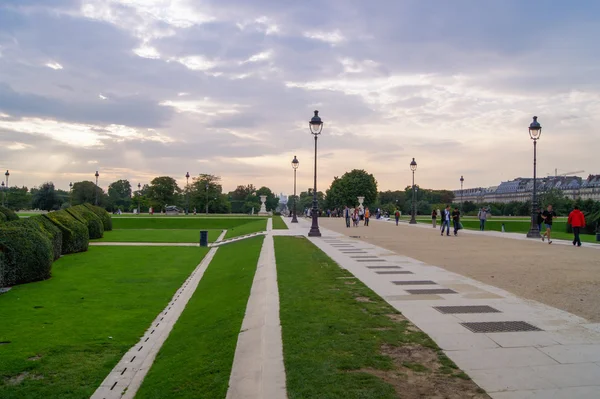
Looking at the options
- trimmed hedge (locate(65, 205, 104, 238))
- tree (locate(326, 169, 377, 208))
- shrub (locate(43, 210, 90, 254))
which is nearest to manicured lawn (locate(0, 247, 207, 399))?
shrub (locate(43, 210, 90, 254))

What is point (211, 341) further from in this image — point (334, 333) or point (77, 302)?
point (77, 302)

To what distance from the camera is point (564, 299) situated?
8.48 metres

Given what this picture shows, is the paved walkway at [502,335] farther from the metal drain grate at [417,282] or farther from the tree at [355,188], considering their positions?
the tree at [355,188]

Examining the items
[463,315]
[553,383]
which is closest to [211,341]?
[463,315]

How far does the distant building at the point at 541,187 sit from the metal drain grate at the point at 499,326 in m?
120

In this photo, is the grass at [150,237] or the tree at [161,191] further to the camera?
the tree at [161,191]

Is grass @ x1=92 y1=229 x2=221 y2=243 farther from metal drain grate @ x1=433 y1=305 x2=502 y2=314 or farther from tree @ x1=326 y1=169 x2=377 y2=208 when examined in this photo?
tree @ x1=326 y1=169 x2=377 y2=208

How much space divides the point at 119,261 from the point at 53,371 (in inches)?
485

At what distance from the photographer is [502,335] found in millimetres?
6113

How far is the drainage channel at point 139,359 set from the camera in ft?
18.9

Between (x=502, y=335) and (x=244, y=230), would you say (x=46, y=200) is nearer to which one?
(x=244, y=230)

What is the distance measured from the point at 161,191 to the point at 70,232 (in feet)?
273

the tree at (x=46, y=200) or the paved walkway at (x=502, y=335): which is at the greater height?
the tree at (x=46, y=200)

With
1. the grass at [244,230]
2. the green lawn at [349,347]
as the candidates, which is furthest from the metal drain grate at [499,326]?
the grass at [244,230]
